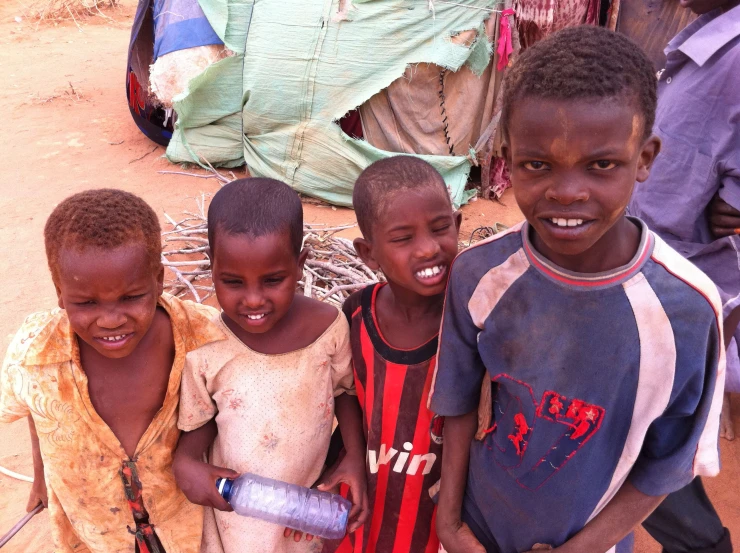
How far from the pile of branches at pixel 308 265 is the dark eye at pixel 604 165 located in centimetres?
244

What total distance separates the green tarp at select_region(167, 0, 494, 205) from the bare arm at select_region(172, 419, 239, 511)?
12.4ft

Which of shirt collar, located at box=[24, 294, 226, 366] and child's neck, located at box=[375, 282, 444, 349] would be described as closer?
shirt collar, located at box=[24, 294, 226, 366]

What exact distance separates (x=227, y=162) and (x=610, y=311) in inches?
199

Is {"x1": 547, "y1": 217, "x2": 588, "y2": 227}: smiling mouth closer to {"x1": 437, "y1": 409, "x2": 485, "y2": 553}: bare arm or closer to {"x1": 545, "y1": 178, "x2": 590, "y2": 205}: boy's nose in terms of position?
{"x1": 545, "y1": 178, "x2": 590, "y2": 205}: boy's nose

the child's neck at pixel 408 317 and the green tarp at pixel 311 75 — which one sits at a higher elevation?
the child's neck at pixel 408 317

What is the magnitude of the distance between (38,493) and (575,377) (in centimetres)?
157

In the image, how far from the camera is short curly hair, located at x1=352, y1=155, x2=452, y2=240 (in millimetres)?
1627

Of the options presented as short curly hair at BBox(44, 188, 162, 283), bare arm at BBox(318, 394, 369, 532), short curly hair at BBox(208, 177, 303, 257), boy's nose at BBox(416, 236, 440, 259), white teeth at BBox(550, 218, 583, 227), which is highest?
white teeth at BBox(550, 218, 583, 227)

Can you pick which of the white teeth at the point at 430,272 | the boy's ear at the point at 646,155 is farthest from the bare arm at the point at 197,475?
the boy's ear at the point at 646,155

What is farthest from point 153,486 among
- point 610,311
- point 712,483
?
point 712,483

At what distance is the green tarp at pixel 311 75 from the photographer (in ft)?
15.7

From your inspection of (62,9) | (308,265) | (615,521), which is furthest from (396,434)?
(62,9)

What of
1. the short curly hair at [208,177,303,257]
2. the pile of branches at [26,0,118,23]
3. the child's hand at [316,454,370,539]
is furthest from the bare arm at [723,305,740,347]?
the pile of branches at [26,0,118,23]

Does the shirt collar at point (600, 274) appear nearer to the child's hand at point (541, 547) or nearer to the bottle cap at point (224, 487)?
the child's hand at point (541, 547)
